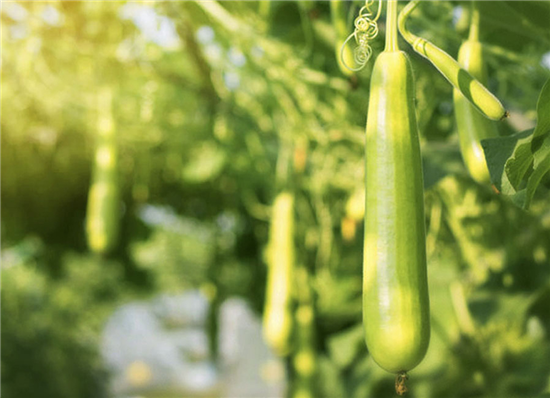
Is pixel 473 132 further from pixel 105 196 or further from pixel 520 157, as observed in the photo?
pixel 105 196

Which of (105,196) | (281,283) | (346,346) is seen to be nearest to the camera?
(281,283)

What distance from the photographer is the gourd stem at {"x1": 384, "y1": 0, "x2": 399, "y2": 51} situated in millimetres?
326

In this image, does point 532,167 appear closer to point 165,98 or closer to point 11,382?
point 165,98

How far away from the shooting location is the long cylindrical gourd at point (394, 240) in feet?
0.99

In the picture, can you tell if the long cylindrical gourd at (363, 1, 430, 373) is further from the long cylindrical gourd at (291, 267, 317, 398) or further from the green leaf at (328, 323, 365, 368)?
the green leaf at (328, 323, 365, 368)

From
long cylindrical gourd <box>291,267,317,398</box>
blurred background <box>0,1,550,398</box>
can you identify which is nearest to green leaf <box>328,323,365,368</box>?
blurred background <box>0,1,550,398</box>

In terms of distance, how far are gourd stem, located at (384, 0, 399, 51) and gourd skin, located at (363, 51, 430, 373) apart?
0.02 metres

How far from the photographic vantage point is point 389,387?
3.55 feet

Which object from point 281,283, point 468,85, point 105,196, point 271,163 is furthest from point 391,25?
point 271,163

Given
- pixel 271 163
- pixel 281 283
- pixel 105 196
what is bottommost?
pixel 281 283

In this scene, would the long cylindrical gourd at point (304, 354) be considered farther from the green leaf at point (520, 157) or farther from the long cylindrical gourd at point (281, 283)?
the green leaf at point (520, 157)

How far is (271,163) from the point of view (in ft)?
4.00

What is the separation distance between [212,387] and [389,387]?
8.87ft

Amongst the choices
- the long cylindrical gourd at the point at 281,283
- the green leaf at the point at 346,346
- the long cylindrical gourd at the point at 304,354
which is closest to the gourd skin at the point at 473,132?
the long cylindrical gourd at the point at 281,283
